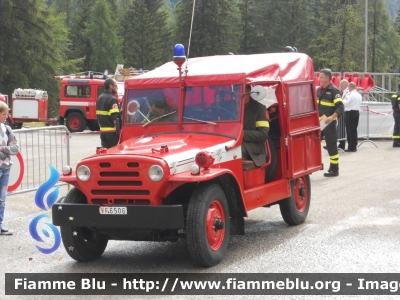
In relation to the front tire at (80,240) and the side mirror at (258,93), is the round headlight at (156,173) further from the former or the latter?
the side mirror at (258,93)

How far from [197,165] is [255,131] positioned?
1673 mm

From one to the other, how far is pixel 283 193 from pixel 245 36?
78.4 metres

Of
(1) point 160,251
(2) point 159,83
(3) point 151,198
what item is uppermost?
(2) point 159,83

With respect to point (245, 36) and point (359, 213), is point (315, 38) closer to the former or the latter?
point (245, 36)

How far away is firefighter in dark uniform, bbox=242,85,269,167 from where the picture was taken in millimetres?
8859

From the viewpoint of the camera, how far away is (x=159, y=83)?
8953 mm

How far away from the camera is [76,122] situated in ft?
99.7

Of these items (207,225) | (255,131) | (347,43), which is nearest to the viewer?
(207,225)

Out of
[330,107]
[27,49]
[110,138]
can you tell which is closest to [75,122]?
[330,107]

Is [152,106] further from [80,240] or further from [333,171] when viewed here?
[333,171]

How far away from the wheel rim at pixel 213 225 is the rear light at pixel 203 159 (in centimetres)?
46

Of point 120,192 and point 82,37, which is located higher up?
point 82,37

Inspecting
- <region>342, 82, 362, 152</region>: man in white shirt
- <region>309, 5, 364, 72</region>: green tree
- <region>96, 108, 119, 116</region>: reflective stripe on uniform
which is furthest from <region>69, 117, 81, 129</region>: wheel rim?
<region>309, 5, 364, 72</region>: green tree

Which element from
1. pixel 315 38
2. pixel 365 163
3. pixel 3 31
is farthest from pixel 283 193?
pixel 315 38
